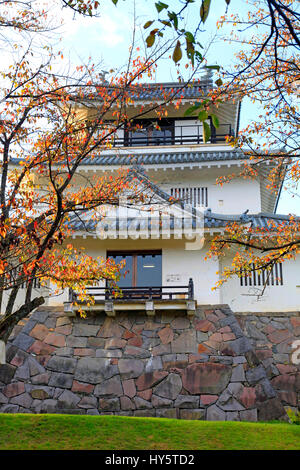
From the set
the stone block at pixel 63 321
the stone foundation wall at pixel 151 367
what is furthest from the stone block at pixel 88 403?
the stone block at pixel 63 321

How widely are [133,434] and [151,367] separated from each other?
4.60m

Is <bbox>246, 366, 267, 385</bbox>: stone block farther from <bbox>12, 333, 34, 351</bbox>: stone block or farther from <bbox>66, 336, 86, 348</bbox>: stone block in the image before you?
<bbox>12, 333, 34, 351</bbox>: stone block

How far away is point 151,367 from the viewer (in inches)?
577

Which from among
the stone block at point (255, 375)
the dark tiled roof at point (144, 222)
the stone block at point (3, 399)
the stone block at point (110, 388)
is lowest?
the stone block at point (3, 399)

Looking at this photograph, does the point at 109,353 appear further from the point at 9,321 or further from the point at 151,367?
the point at 9,321

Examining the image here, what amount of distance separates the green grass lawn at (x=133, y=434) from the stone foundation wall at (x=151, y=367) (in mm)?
3001

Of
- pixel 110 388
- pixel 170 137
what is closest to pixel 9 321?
pixel 110 388

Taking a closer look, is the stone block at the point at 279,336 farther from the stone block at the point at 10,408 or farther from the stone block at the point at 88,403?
the stone block at the point at 10,408

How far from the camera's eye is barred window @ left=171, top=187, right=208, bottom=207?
2000 cm

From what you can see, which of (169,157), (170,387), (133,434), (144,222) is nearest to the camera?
(133,434)

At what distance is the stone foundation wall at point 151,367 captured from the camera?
13984 millimetres
